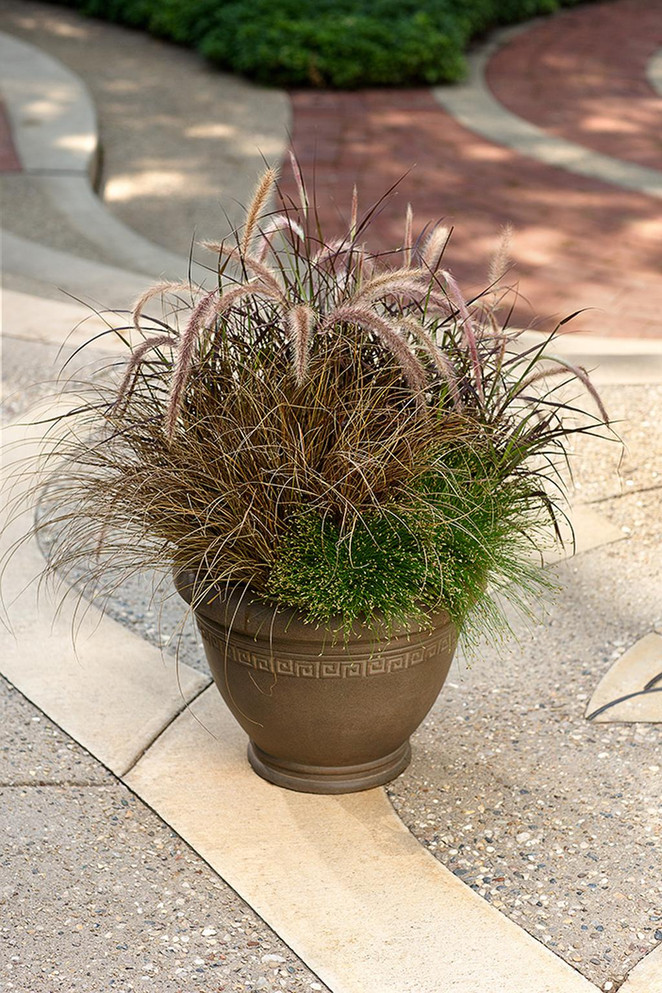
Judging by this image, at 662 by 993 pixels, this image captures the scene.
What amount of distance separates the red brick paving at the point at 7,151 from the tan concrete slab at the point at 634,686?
571 centimetres

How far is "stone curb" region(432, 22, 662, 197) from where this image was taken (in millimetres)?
8109

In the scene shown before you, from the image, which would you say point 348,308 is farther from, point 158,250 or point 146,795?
point 158,250

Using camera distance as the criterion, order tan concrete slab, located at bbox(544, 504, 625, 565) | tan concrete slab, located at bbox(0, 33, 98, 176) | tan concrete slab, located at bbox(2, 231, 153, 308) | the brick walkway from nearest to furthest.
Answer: tan concrete slab, located at bbox(544, 504, 625, 565) < tan concrete slab, located at bbox(2, 231, 153, 308) < the brick walkway < tan concrete slab, located at bbox(0, 33, 98, 176)

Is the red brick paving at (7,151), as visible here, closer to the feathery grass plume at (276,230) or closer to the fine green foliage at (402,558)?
the feathery grass plume at (276,230)

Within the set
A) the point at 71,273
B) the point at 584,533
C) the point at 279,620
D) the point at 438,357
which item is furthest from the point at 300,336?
the point at 71,273

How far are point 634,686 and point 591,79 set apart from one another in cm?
841

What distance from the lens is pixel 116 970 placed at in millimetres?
2348

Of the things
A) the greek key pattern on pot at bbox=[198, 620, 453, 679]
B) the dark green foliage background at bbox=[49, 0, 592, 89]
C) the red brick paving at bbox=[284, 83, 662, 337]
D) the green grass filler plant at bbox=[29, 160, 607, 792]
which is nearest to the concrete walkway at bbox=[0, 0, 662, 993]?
the green grass filler plant at bbox=[29, 160, 607, 792]

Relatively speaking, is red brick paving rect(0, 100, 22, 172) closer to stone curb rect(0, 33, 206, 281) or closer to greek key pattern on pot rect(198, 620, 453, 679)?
stone curb rect(0, 33, 206, 281)

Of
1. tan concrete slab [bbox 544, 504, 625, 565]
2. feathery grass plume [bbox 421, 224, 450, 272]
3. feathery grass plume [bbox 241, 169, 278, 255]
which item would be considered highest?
feathery grass plume [bbox 241, 169, 278, 255]

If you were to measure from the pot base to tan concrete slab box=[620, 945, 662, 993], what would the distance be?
727mm

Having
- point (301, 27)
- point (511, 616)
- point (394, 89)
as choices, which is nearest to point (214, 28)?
point (301, 27)

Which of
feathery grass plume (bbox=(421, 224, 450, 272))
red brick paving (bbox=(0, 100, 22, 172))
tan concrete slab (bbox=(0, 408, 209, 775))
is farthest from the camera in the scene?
red brick paving (bbox=(0, 100, 22, 172))

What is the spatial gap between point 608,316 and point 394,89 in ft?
15.6
